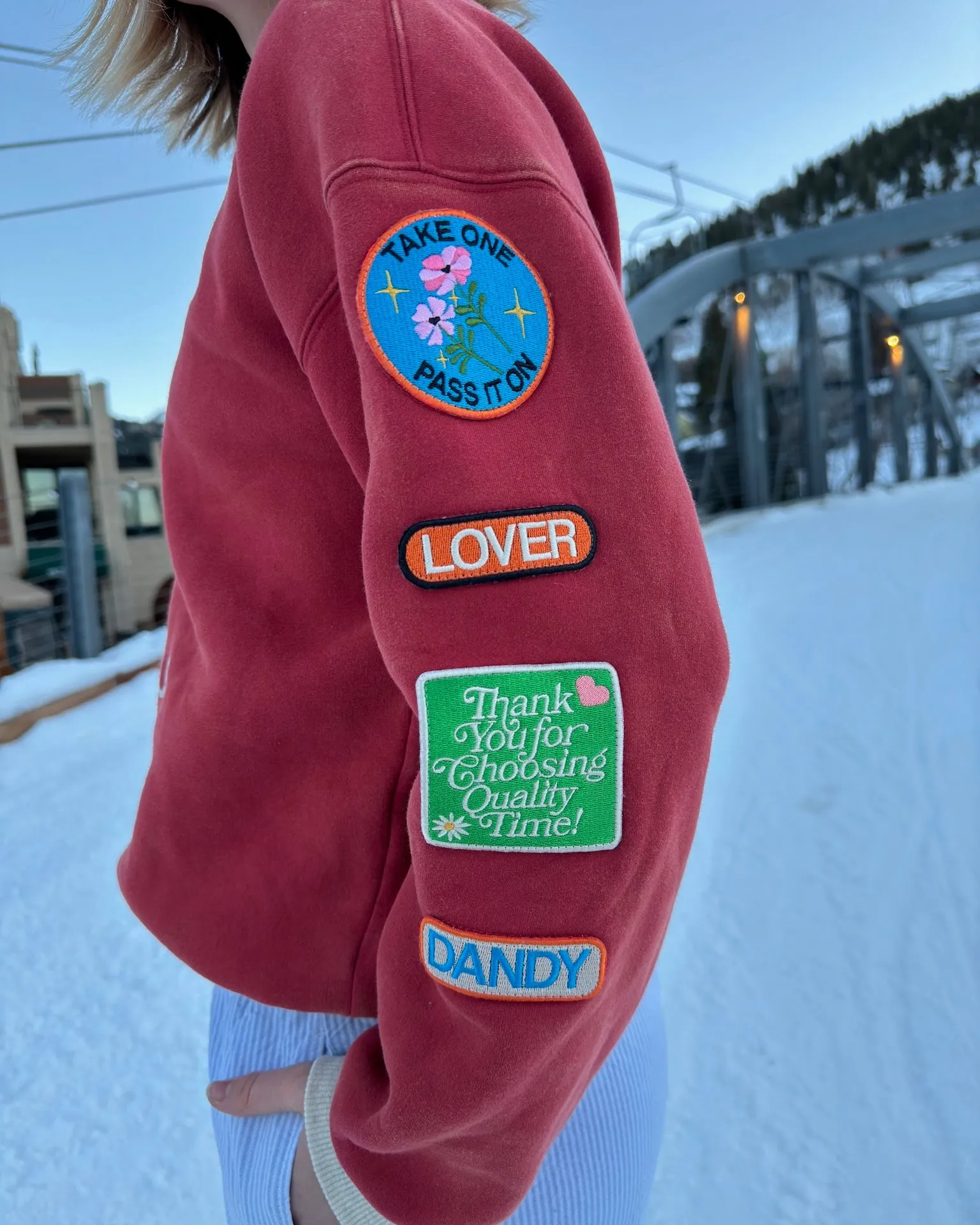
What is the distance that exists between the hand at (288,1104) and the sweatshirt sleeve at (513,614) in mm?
115

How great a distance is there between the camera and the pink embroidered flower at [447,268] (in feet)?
1.41

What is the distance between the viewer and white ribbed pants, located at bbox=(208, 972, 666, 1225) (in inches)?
21.7

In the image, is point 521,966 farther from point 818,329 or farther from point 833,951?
point 818,329

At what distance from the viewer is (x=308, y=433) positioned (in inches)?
20.8

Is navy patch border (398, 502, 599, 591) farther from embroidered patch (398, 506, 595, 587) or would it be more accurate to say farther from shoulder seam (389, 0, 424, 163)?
shoulder seam (389, 0, 424, 163)

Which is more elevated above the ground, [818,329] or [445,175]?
[818,329]

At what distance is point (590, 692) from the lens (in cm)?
41

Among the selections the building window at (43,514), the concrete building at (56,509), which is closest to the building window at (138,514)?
the concrete building at (56,509)

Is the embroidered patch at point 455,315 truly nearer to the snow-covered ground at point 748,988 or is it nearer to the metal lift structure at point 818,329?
the snow-covered ground at point 748,988

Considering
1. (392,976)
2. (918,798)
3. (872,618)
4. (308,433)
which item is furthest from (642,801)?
(872,618)

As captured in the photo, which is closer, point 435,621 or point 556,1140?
point 435,621

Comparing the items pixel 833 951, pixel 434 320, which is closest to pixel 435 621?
pixel 434 320

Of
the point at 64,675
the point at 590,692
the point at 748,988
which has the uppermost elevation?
the point at 590,692

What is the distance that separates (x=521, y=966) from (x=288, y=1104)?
0.24 m
